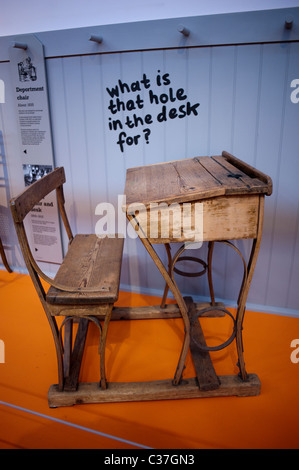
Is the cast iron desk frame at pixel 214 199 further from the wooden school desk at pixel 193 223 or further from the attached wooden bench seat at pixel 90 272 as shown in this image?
the attached wooden bench seat at pixel 90 272

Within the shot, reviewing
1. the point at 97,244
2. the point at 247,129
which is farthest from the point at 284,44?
the point at 97,244

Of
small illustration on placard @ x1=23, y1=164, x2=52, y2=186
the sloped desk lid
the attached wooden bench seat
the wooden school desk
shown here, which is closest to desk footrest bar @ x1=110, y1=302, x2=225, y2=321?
the wooden school desk

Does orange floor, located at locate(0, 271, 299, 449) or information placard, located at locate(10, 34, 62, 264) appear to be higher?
information placard, located at locate(10, 34, 62, 264)

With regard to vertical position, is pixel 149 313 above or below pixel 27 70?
below

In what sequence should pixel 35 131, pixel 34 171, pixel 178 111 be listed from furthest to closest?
pixel 34 171 → pixel 35 131 → pixel 178 111

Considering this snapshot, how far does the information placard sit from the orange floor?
Result: 0.61 m

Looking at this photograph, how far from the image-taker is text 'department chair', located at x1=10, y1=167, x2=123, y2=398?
1496 millimetres

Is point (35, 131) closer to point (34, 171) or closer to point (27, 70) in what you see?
point (34, 171)

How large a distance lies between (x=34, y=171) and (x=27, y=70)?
0.70 metres

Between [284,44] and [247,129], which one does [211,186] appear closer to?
[247,129]

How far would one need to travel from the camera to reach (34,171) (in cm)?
269

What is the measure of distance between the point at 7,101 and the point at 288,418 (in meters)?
2.71

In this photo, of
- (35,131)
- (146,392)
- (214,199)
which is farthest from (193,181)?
(35,131)

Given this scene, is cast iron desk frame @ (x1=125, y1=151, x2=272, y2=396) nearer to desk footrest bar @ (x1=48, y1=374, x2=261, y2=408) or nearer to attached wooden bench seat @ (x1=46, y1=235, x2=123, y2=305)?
desk footrest bar @ (x1=48, y1=374, x2=261, y2=408)
